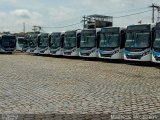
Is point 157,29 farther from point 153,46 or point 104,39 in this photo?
point 104,39

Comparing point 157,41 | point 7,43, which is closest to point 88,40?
point 157,41

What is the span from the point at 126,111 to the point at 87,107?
1069 mm

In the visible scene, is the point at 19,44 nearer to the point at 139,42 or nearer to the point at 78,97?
the point at 139,42

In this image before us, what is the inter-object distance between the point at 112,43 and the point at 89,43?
13.4ft

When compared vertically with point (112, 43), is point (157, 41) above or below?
above

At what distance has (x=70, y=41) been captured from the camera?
3766cm

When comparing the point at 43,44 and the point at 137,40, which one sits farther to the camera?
the point at 43,44

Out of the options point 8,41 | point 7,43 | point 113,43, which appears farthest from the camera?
point 8,41

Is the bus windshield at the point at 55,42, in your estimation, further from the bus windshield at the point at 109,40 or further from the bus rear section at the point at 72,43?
the bus windshield at the point at 109,40

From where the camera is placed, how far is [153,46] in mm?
24781

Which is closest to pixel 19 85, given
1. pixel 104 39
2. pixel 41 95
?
pixel 41 95

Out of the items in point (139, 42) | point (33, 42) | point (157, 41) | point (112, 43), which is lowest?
point (33, 42)

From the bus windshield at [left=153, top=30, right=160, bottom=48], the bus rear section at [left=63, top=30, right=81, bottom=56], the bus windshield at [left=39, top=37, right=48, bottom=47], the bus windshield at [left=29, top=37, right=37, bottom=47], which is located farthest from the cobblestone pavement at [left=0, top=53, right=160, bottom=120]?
the bus windshield at [left=29, top=37, right=37, bottom=47]

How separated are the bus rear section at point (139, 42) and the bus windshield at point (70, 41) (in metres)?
9.70
